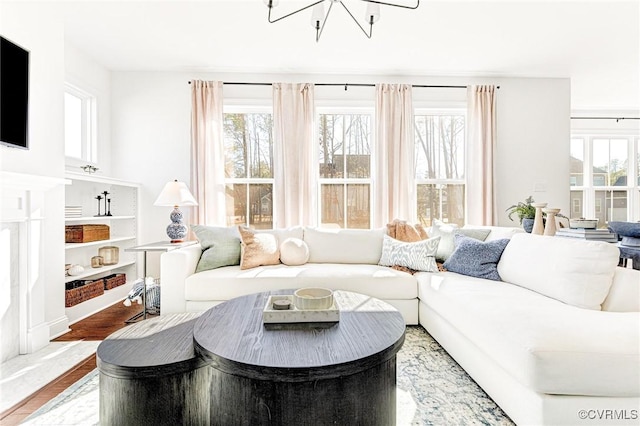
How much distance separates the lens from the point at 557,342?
4.21 ft

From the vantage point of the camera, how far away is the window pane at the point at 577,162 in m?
5.44

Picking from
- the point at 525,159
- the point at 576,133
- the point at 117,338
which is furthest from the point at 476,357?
the point at 576,133

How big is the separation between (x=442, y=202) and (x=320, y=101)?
198 centimetres

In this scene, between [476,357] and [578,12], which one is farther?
[578,12]

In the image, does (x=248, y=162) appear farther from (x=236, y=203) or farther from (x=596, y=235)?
(x=596, y=235)

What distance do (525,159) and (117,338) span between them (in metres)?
4.57

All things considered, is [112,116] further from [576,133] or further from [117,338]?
[576,133]

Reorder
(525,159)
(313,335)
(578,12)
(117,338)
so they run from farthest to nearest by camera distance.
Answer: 1. (525,159)
2. (578,12)
3. (117,338)
4. (313,335)

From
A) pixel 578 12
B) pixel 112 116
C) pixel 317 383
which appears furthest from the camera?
pixel 112 116

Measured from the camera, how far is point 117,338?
1452mm

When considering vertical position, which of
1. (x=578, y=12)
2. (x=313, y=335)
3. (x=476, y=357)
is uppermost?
(x=578, y=12)

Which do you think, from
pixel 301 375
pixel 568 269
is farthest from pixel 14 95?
pixel 568 269

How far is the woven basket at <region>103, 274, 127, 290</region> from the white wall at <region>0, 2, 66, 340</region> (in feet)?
2.54

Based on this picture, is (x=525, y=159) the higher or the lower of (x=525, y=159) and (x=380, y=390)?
the higher
